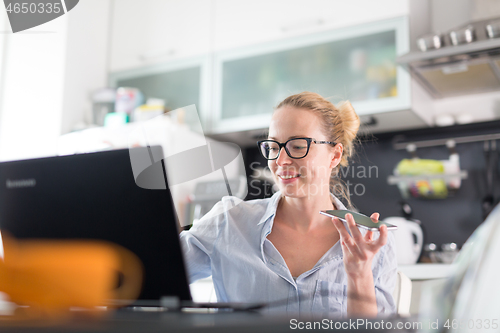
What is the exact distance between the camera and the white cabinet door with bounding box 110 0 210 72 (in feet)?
8.59

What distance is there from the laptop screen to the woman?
0.38m

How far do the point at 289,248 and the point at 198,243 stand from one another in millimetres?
228

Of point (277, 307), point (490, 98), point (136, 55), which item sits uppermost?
point (136, 55)

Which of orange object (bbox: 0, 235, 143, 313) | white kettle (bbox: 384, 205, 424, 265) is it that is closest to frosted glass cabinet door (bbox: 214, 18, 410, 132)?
white kettle (bbox: 384, 205, 424, 265)

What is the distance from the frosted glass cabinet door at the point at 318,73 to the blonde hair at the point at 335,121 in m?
0.67

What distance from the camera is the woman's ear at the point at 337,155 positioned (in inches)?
49.9

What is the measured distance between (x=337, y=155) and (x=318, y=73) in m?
1.09

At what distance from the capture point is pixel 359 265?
0.91 metres

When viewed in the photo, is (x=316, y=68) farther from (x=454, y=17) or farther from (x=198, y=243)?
(x=198, y=243)

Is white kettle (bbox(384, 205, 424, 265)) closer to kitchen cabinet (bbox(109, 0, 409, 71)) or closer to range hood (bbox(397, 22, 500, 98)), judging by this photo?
range hood (bbox(397, 22, 500, 98))

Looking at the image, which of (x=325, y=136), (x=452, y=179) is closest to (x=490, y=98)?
(x=452, y=179)

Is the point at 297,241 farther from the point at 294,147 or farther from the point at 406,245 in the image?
the point at 406,245

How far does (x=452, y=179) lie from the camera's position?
2090mm

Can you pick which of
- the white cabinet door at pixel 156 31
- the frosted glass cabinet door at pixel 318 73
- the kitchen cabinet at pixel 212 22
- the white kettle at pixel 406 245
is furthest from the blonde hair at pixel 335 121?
the white cabinet door at pixel 156 31
